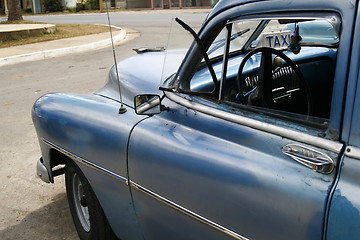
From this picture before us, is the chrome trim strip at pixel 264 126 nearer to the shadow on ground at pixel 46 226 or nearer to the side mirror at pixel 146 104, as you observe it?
the side mirror at pixel 146 104

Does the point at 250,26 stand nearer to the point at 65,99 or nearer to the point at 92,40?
the point at 65,99

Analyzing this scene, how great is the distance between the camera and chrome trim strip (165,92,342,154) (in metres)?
1.55

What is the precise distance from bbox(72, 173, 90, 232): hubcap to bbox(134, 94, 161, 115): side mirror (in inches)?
36.7

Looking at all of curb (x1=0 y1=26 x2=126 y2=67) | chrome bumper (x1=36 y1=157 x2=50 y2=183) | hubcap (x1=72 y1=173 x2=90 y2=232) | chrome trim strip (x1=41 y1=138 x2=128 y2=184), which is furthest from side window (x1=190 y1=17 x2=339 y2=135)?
curb (x1=0 y1=26 x2=126 y2=67)

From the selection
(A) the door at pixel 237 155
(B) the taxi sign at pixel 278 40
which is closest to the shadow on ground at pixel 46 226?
(A) the door at pixel 237 155

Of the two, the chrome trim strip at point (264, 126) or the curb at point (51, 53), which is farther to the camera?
the curb at point (51, 53)

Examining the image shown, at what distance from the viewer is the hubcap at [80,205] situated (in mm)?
2971

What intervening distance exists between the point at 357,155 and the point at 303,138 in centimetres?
22

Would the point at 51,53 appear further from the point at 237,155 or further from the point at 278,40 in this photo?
the point at 237,155

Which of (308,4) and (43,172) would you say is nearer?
(308,4)

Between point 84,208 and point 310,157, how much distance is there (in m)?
1.93

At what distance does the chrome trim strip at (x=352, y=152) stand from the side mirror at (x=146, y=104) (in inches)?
39.6

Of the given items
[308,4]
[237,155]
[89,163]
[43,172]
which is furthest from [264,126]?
[43,172]

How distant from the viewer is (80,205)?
3.06 metres
